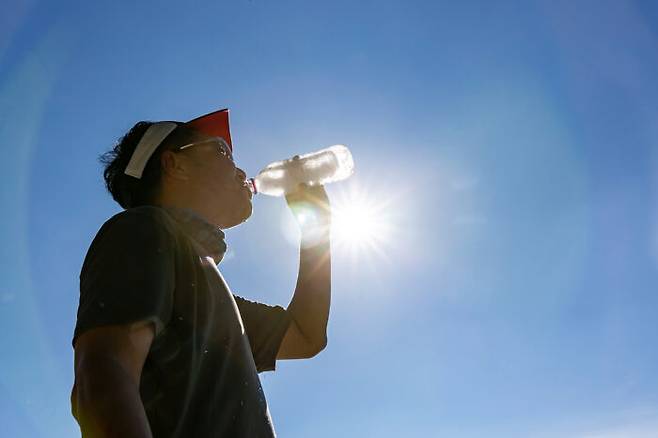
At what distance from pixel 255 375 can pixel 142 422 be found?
2.69 ft

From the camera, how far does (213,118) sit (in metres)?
3.70

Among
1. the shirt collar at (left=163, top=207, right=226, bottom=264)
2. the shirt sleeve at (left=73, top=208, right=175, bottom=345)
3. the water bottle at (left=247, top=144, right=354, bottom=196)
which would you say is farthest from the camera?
the water bottle at (left=247, top=144, right=354, bottom=196)

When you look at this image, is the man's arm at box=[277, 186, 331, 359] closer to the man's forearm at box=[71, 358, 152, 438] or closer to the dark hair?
the dark hair

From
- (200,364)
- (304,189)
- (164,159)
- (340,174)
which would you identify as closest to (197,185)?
(164,159)

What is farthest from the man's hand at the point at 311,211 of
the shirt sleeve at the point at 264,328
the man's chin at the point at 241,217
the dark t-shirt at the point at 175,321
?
the dark t-shirt at the point at 175,321

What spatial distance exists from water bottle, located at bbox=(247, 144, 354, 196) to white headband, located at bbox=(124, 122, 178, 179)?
1.05 m

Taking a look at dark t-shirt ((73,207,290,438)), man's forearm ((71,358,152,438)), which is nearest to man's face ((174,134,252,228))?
dark t-shirt ((73,207,290,438))

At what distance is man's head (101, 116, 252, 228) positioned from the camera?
119 inches

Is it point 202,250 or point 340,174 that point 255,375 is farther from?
point 340,174

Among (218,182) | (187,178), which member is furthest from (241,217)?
(187,178)

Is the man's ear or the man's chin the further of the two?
the man's chin

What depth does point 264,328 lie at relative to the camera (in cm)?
309

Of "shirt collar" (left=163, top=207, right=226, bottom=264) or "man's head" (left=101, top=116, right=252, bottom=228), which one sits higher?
"man's head" (left=101, top=116, right=252, bottom=228)

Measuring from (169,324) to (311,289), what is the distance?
1.57 metres
